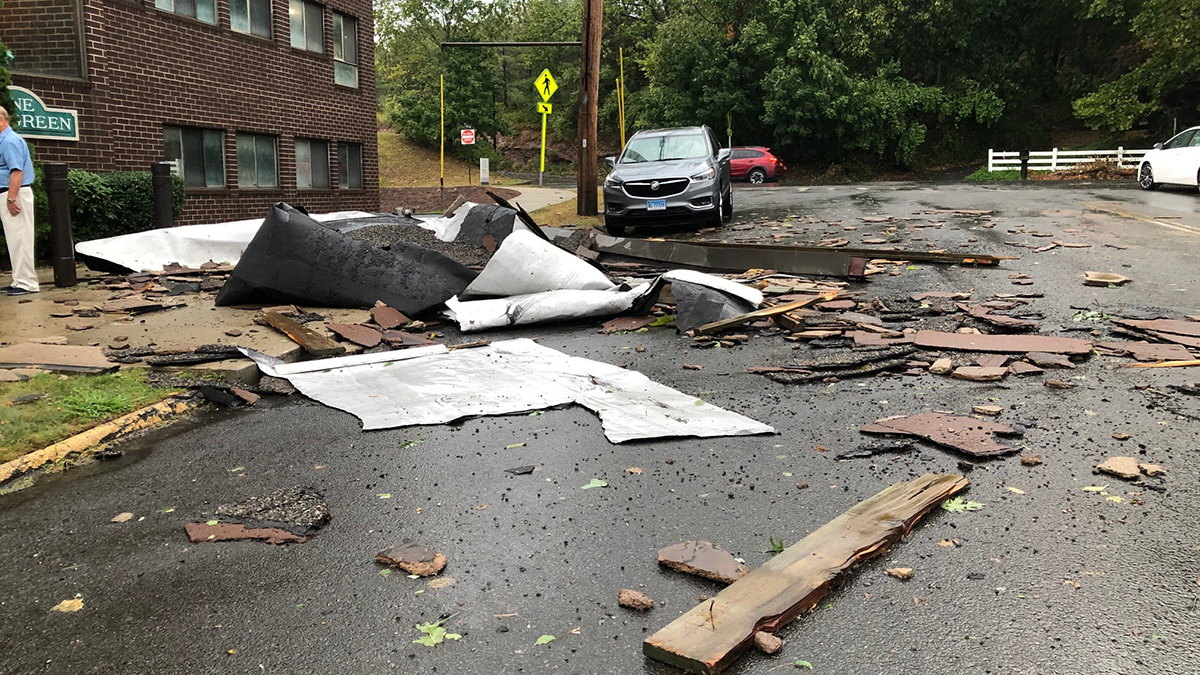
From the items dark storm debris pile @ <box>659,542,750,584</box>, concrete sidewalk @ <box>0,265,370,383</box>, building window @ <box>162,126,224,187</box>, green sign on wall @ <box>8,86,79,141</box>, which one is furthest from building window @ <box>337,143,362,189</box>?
dark storm debris pile @ <box>659,542,750,584</box>

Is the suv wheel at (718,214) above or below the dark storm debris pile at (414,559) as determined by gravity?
above

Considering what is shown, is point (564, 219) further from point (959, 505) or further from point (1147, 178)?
point (1147, 178)

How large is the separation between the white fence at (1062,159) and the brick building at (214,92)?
2708 cm

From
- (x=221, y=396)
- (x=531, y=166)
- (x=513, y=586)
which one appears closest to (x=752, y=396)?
(x=513, y=586)

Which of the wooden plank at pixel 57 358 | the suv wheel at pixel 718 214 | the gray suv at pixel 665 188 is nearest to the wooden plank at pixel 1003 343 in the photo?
the wooden plank at pixel 57 358

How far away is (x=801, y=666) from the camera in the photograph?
2.68 meters

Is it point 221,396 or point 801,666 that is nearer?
point 801,666

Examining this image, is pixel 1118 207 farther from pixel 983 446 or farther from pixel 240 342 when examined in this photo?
pixel 240 342

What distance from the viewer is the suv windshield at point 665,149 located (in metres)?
16.9

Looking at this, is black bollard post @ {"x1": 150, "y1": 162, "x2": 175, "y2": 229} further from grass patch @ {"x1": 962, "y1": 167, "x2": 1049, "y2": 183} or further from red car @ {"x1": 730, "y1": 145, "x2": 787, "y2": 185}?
grass patch @ {"x1": 962, "y1": 167, "x2": 1049, "y2": 183}

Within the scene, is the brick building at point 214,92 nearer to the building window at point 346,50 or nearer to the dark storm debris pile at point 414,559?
the building window at point 346,50

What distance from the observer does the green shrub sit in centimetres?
1186

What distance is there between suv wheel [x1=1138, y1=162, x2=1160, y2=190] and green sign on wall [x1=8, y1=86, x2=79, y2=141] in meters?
25.1

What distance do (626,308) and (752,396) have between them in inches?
122
